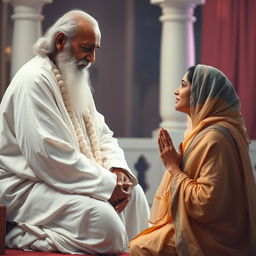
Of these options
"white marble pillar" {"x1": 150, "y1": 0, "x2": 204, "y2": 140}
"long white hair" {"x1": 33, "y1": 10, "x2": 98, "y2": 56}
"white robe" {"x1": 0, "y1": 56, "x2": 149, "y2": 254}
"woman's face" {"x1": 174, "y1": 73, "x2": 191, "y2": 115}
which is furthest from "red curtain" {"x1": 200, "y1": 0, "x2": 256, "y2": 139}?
"woman's face" {"x1": 174, "y1": 73, "x2": 191, "y2": 115}

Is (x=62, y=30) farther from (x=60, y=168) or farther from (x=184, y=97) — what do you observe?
(x=184, y=97)

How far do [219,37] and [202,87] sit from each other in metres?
6.00

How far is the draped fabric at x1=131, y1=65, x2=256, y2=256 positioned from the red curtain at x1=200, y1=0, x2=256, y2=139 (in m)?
5.60

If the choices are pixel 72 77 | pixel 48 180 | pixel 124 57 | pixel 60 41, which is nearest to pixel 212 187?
pixel 48 180

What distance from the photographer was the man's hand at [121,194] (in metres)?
7.55

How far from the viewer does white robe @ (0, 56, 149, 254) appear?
732cm

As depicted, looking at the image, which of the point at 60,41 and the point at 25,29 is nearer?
the point at 60,41

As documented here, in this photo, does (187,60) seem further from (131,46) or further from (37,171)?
(37,171)

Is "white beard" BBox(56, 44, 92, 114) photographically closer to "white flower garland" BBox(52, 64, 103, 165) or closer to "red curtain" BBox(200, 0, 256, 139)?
"white flower garland" BBox(52, 64, 103, 165)

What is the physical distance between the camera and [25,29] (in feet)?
38.2

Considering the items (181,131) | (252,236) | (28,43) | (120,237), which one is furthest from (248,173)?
(28,43)

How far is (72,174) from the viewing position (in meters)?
7.43

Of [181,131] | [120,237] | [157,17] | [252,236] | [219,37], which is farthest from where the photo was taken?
[157,17]

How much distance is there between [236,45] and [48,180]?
5229 millimetres
